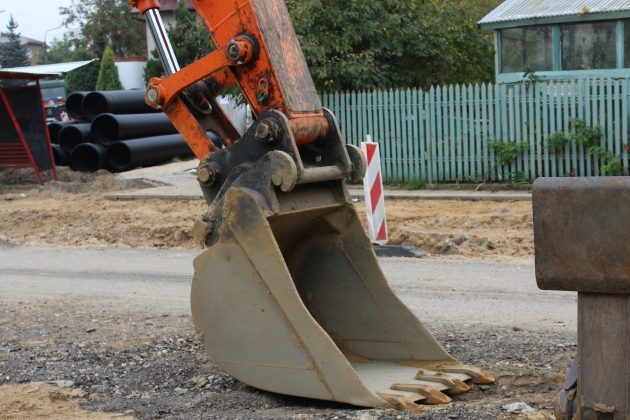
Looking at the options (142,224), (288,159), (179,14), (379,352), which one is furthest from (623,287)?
(179,14)

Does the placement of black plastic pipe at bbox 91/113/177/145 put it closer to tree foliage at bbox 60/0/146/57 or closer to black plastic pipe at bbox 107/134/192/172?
black plastic pipe at bbox 107/134/192/172

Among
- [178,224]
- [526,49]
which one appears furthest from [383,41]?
[178,224]

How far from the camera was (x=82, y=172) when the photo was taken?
23422mm

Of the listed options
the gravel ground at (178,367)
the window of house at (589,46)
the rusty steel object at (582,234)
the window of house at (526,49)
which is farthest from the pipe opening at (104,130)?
the rusty steel object at (582,234)

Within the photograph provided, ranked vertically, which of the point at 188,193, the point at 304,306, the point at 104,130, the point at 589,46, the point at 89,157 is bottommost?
the point at 188,193

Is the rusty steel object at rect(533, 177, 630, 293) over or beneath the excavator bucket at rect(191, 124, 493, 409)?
over

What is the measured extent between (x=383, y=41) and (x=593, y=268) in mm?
16726

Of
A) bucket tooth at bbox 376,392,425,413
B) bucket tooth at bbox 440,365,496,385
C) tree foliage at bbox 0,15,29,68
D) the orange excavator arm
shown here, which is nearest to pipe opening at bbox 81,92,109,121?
the orange excavator arm

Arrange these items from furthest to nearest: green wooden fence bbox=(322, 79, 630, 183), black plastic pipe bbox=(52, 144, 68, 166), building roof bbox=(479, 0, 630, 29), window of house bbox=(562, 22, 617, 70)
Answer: black plastic pipe bbox=(52, 144, 68, 166) < window of house bbox=(562, 22, 617, 70) < building roof bbox=(479, 0, 630, 29) < green wooden fence bbox=(322, 79, 630, 183)

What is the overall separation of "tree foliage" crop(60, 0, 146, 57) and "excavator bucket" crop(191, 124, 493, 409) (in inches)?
2030

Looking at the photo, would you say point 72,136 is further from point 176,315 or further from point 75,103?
point 176,315

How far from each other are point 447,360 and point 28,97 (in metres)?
17.4

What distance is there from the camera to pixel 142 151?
24.3 meters

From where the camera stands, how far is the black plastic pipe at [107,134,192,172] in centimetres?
2389
